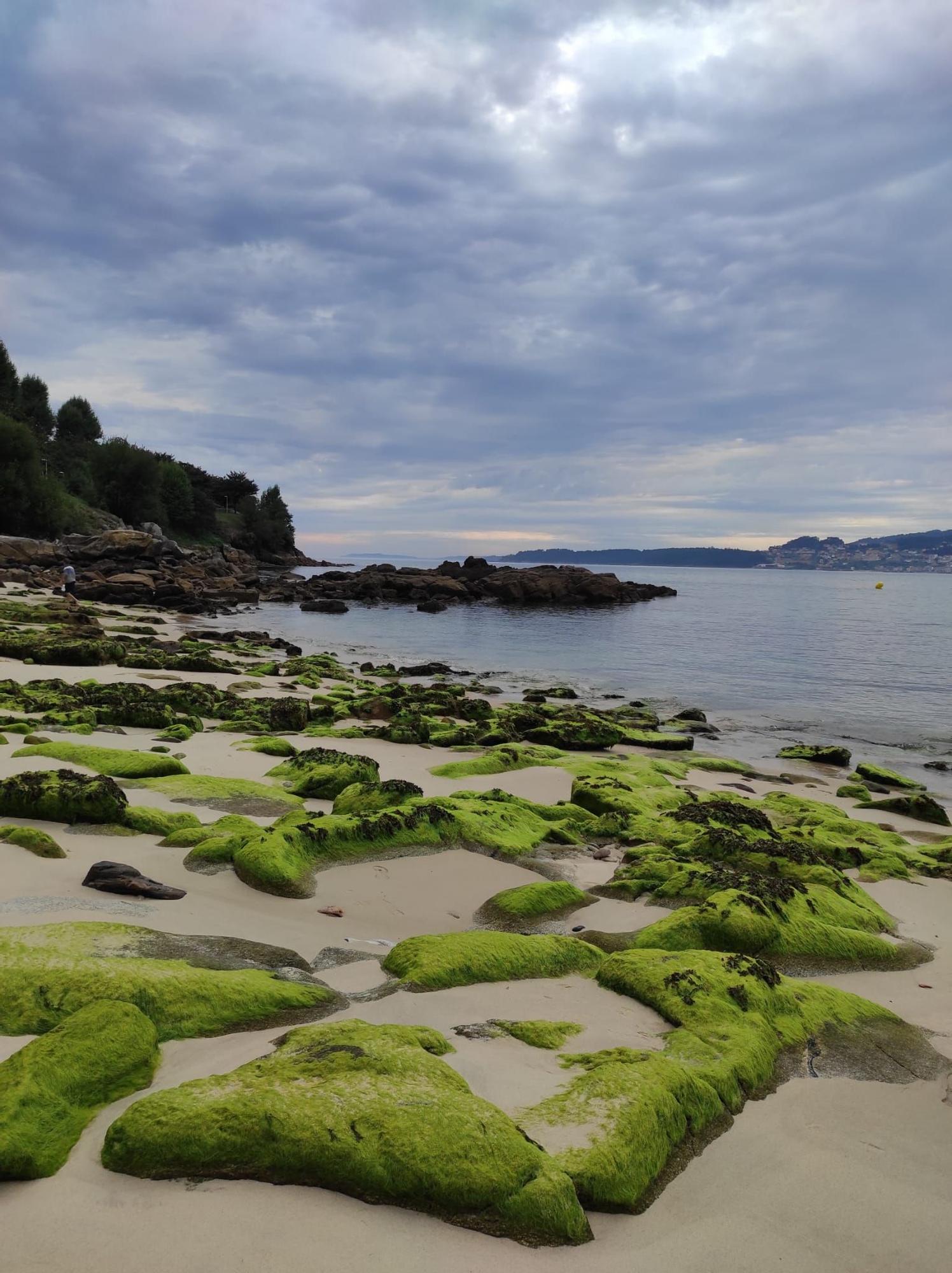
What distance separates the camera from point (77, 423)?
93.6 meters

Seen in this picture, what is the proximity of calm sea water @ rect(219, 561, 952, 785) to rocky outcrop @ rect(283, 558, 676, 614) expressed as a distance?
6.07 meters

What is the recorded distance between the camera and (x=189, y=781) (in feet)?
28.2

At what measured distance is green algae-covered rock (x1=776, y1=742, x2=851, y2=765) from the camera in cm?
1516

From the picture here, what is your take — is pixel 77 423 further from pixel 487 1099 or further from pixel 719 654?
pixel 487 1099

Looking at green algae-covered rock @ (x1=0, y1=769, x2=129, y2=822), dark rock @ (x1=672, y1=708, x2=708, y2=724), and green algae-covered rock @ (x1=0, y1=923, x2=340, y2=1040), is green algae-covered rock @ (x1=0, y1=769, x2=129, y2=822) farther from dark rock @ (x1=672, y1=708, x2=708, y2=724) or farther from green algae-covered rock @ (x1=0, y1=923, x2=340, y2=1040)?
dark rock @ (x1=672, y1=708, x2=708, y2=724)

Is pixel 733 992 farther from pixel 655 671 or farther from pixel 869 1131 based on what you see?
pixel 655 671

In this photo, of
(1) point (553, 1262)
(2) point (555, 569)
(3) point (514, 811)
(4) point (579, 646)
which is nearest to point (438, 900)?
(3) point (514, 811)

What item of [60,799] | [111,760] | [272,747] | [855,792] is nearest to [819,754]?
[855,792]

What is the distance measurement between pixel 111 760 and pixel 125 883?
4052mm

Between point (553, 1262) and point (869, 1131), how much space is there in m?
1.93

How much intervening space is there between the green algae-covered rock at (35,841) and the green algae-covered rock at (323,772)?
3.29 m

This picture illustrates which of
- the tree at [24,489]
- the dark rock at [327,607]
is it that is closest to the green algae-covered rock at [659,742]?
the dark rock at [327,607]

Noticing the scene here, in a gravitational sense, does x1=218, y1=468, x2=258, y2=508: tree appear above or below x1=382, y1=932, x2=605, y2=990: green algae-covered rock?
above

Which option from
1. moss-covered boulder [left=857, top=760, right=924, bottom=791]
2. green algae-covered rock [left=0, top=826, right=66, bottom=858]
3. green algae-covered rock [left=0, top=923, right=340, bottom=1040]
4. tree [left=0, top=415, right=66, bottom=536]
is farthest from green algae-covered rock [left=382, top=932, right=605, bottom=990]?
tree [left=0, top=415, right=66, bottom=536]
